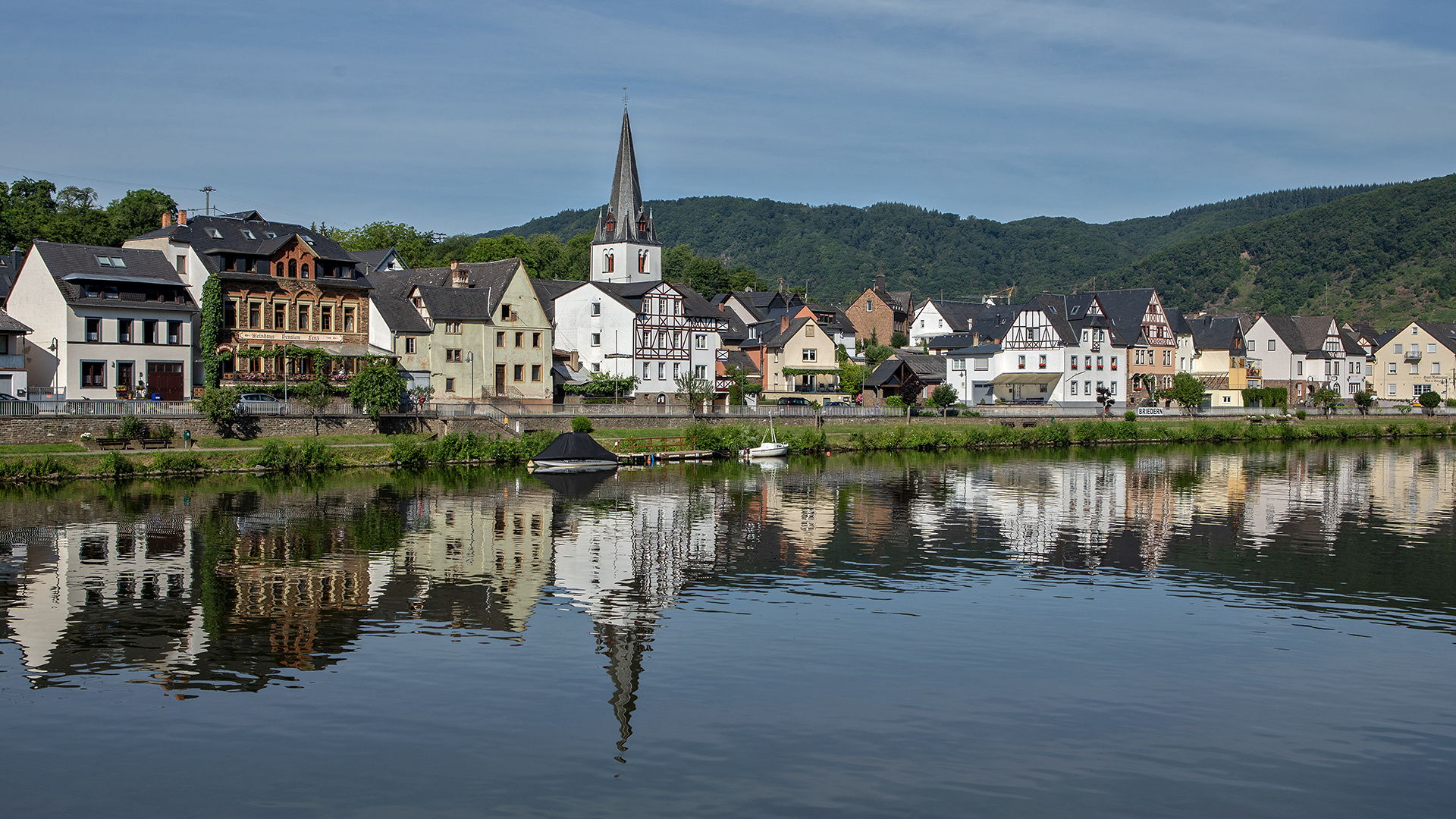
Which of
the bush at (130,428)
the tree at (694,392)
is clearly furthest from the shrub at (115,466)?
the tree at (694,392)

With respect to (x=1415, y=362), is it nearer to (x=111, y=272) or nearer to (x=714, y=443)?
(x=714, y=443)

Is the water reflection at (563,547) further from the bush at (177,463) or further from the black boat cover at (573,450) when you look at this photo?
the black boat cover at (573,450)

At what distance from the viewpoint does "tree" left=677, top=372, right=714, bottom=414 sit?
81438mm

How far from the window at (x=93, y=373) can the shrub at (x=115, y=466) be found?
13.3m

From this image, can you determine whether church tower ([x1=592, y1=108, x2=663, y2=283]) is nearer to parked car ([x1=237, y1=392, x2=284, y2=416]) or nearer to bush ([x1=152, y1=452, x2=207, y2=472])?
parked car ([x1=237, y1=392, x2=284, y2=416])

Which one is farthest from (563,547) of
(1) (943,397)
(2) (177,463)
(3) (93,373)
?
(1) (943,397)

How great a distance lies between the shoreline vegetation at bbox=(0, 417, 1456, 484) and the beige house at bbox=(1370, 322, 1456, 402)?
93.6 ft

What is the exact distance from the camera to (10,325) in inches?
2336

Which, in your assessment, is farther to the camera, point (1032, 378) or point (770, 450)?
point (1032, 378)

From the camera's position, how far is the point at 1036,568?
109 ft

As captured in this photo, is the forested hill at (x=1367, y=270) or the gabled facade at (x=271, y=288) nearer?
the gabled facade at (x=271, y=288)

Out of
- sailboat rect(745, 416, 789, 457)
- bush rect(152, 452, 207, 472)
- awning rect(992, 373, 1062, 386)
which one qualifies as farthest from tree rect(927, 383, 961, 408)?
bush rect(152, 452, 207, 472)

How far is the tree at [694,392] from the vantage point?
81.4 m

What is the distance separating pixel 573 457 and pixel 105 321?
86.0ft
